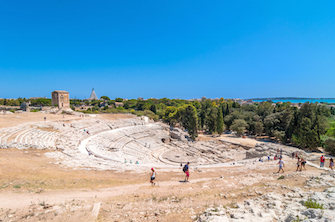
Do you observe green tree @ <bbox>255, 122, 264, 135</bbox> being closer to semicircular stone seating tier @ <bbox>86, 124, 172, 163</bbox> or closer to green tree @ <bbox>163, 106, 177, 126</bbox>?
green tree @ <bbox>163, 106, 177, 126</bbox>

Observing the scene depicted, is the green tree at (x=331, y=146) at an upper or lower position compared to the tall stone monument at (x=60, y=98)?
lower

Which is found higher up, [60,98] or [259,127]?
[60,98]

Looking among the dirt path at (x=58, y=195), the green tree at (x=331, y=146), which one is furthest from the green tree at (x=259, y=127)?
the dirt path at (x=58, y=195)

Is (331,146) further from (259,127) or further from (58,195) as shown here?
(58,195)

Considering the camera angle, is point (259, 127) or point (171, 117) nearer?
point (259, 127)

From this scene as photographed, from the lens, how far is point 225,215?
526cm

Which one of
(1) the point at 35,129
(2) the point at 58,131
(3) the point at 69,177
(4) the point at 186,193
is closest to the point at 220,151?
(4) the point at 186,193

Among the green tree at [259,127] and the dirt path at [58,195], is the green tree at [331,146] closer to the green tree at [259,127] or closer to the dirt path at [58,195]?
the green tree at [259,127]

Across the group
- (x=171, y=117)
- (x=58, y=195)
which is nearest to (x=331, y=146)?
(x=58, y=195)

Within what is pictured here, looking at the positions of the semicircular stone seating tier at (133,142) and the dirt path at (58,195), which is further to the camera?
the semicircular stone seating tier at (133,142)

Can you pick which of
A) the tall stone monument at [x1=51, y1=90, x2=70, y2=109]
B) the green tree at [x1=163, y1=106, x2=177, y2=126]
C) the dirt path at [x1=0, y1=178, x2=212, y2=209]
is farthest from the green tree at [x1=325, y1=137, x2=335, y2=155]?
the tall stone monument at [x1=51, y1=90, x2=70, y2=109]

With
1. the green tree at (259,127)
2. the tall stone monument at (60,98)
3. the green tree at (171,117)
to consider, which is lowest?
the green tree at (259,127)

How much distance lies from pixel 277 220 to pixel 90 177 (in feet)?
33.1

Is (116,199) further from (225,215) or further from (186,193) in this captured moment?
(225,215)
